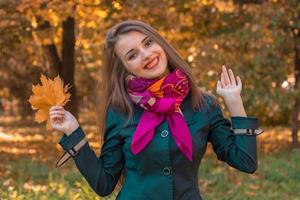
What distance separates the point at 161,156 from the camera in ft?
8.60

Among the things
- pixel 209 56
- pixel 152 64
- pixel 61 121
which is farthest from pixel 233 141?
pixel 209 56

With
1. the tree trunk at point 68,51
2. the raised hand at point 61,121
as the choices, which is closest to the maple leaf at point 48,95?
the raised hand at point 61,121

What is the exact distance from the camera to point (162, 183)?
262 cm

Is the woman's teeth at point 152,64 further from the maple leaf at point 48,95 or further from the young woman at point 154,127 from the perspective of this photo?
the maple leaf at point 48,95

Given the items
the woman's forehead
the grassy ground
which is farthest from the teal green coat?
the grassy ground

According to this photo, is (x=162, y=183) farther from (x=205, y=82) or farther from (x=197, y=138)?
(x=205, y=82)

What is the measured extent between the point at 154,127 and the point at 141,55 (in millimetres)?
326

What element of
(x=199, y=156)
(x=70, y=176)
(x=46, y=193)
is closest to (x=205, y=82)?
(x=70, y=176)

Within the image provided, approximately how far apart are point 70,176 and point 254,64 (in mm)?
4549

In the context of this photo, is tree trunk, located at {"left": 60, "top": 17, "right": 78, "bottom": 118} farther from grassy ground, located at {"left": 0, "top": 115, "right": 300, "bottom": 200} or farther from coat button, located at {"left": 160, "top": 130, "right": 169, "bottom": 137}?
coat button, located at {"left": 160, "top": 130, "right": 169, "bottom": 137}

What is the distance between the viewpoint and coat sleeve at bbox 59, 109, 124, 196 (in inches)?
105

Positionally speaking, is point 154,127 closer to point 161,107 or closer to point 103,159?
point 161,107

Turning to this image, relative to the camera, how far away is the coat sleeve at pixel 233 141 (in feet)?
8.78

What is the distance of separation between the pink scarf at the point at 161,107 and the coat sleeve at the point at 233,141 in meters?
0.16
